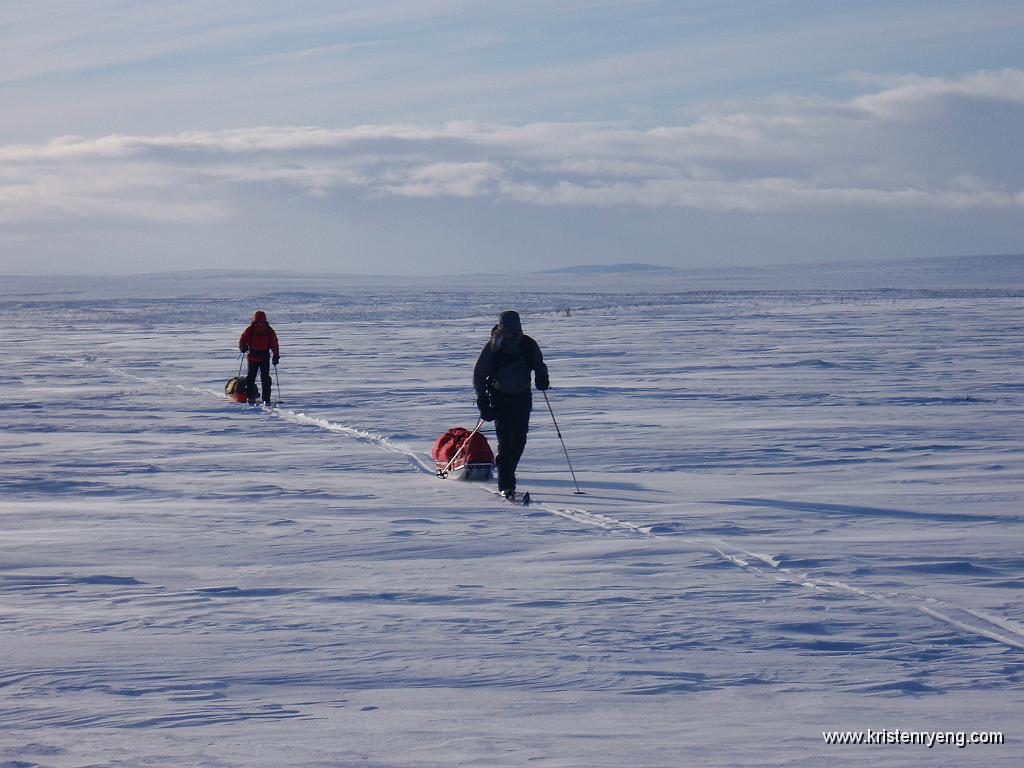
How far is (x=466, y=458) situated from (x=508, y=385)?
3.93ft

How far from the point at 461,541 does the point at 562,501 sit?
1.71m

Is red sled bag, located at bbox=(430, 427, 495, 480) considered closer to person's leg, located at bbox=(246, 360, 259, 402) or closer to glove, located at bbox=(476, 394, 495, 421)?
glove, located at bbox=(476, 394, 495, 421)

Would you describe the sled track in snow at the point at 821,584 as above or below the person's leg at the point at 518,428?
below

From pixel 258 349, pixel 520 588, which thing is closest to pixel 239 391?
pixel 258 349

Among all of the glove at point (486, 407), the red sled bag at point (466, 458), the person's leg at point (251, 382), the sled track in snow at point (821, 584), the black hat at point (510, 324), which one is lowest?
the sled track in snow at point (821, 584)

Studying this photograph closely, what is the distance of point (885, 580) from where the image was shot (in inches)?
240

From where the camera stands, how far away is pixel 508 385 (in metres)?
8.88

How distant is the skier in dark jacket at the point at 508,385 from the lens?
29.0 ft

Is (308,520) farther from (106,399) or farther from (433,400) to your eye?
(106,399)

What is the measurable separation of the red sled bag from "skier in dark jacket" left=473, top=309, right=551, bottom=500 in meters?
0.82

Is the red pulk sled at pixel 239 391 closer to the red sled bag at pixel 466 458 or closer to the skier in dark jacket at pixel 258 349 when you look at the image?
the skier in dark jacket at pixel 258 349

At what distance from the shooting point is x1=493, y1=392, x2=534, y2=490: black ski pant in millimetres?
8938

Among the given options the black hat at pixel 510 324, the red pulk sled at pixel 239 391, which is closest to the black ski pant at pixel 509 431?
the black hat at pixel 510 324

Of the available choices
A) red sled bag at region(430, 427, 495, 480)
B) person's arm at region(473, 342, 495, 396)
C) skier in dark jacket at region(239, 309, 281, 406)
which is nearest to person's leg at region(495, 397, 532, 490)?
person's arm at region(473, 342, 495, 396)
